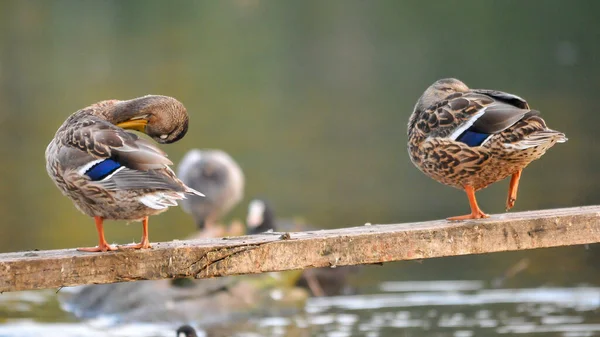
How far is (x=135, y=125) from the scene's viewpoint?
7.06 meters

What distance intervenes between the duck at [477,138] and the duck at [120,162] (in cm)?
155

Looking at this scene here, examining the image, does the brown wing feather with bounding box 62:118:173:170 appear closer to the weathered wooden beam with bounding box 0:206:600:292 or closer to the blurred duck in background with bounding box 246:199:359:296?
the weathered wooden beam with bounding box 0:206:600:292

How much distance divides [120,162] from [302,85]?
1564 inches

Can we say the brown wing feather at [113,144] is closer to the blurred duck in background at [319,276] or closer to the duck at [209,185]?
the blurred duck in background at [319,276]

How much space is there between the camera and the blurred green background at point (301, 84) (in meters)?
20.2

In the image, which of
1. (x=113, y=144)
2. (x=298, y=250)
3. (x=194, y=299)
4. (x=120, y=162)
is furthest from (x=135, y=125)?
(x=194, y=299)

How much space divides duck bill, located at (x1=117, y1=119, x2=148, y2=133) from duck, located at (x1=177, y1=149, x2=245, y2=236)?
896 cm

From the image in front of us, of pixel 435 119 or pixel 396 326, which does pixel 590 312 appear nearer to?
pixel 396 326

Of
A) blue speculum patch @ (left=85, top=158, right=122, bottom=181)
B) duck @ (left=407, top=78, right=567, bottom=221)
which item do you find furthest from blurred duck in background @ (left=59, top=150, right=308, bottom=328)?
blue speculum patch @ (left=85, top=158, right=122, bottom=181)

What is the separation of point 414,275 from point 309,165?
11.7 meters

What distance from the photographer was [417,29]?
58.3 meters

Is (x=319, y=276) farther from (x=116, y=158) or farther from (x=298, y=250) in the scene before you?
(x=116, y=158)

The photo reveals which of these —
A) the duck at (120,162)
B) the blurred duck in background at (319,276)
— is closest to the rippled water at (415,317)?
the blurred duck in background at (319,276)

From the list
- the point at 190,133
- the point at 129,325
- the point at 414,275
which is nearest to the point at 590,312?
the point at 414,275
